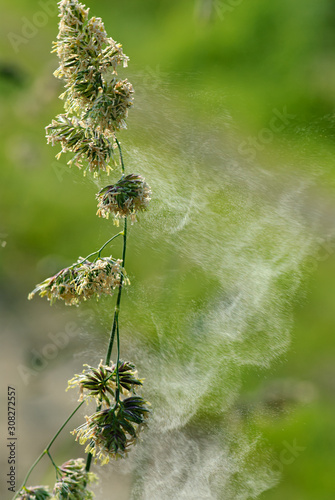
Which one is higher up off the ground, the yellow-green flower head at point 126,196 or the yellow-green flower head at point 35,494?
the yellow-green flower head at point 126,196

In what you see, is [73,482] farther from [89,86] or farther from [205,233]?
[205,233]

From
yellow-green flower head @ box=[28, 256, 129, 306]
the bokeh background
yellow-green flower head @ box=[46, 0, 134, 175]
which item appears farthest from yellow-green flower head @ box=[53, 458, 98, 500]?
the bokeh background

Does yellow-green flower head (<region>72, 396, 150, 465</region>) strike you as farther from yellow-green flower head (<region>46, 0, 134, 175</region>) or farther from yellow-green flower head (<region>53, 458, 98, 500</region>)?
yellow-green flower head (<region>46, 0, 134, 175</region>)

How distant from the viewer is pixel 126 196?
1.74 ft

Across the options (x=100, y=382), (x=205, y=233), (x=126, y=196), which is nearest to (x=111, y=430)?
(x=100, y=382)

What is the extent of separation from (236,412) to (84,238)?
585 millimetres

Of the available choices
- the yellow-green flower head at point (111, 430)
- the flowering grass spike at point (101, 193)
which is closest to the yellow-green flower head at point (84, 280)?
the flowering grass spike at point (101, 193)

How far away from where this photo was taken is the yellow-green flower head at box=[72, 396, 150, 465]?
1.66ft

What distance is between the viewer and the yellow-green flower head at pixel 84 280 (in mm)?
512

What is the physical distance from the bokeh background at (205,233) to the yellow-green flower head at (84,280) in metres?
0.73

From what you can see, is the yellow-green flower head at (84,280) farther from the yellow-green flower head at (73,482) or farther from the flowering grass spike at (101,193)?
the yellow-green flower head at (73,482)

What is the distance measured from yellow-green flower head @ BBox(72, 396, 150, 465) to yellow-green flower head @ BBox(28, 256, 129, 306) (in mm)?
104

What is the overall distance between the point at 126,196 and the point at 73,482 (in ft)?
0.85

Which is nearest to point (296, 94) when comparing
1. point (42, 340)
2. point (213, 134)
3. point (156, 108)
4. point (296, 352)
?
point (213, 134)
